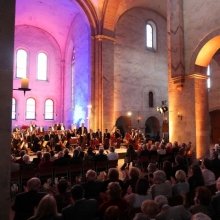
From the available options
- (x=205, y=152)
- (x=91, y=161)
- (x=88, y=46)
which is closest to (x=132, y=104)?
(x=88, y=46)

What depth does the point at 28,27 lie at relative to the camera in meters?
27.7

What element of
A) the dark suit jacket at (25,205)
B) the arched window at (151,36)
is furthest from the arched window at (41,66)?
the dark suit jacket at (25,205)

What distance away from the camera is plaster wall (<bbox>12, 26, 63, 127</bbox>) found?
27.0 metres

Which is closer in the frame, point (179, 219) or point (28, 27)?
point (179, 219)

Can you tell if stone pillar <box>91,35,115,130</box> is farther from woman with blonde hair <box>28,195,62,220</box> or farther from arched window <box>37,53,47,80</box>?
woman with blonde hair <box>28,195,62,220</box>

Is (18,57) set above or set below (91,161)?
above

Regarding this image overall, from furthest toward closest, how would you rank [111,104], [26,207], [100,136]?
[111,104], [100,136], [26,207]

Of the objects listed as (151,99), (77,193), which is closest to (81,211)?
(77,193)

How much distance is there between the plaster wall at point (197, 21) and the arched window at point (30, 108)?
17.0m

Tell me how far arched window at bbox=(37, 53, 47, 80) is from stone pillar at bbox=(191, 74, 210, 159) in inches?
700

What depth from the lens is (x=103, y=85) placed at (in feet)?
73.4

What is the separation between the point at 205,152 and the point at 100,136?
7.43 meters

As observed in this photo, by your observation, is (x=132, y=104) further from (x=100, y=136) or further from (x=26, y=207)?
(x=26, y=207)

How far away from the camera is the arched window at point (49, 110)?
2842cm
